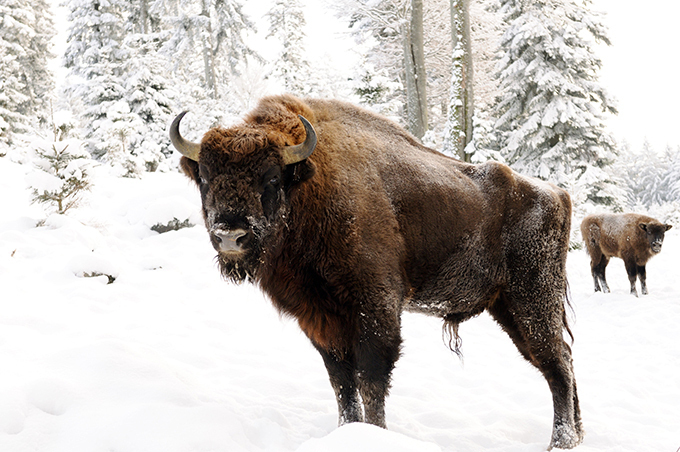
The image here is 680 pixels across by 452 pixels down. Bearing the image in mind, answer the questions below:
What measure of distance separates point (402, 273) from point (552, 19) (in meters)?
19.0

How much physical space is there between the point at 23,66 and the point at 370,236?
3378 cm

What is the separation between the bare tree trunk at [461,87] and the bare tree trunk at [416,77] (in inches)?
44.1

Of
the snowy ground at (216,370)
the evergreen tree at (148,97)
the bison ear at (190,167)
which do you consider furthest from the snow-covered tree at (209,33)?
the bison ear at (190,167)

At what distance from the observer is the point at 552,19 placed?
60.4 ft

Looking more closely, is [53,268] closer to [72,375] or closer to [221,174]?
[72,375]

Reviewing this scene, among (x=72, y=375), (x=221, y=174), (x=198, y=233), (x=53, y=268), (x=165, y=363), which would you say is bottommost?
(x=198, y=233)

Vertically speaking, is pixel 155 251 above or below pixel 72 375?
below

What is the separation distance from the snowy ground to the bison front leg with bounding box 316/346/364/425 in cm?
27

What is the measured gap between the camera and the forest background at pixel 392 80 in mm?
13211

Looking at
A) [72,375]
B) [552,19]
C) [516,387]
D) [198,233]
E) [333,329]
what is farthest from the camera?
[552,19]

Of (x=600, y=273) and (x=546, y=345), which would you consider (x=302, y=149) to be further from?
(x=600, y=273)

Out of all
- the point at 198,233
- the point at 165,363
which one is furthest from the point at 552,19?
the point at 165,363

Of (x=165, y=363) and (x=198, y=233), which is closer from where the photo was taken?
(x=165, y=363)

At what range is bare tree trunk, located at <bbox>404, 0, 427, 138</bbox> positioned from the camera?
43.2 feet
